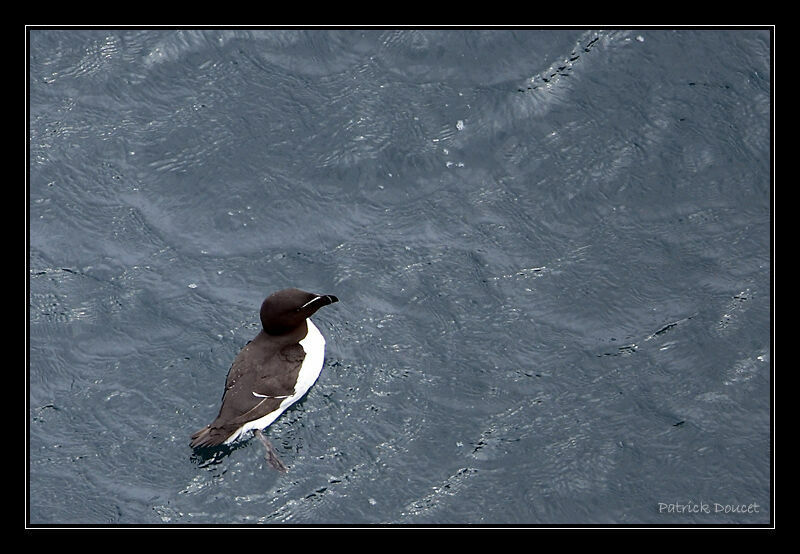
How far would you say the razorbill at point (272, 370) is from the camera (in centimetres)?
1118

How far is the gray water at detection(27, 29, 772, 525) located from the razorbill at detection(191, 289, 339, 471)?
0.23m

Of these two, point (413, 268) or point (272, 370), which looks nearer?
point (272, 370)

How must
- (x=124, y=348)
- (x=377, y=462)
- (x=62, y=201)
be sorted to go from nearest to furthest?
(x=377, y=462) → (x=124, y=348) → (x=62, y=201)

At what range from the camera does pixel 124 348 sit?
474 inches

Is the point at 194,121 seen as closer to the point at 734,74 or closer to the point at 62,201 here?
the point at 62,201

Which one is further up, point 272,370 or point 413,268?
point 413,268

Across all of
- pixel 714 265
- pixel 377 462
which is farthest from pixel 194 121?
pixel 714 265

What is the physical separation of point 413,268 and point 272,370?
210 cm

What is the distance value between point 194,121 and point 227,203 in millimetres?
1325

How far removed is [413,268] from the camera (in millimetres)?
12680

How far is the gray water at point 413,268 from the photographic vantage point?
36.2 feet

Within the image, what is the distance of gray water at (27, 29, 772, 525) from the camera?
11039 mm

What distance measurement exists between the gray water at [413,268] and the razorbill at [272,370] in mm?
234

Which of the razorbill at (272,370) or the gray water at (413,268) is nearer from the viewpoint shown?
the gray water at (413,268)
